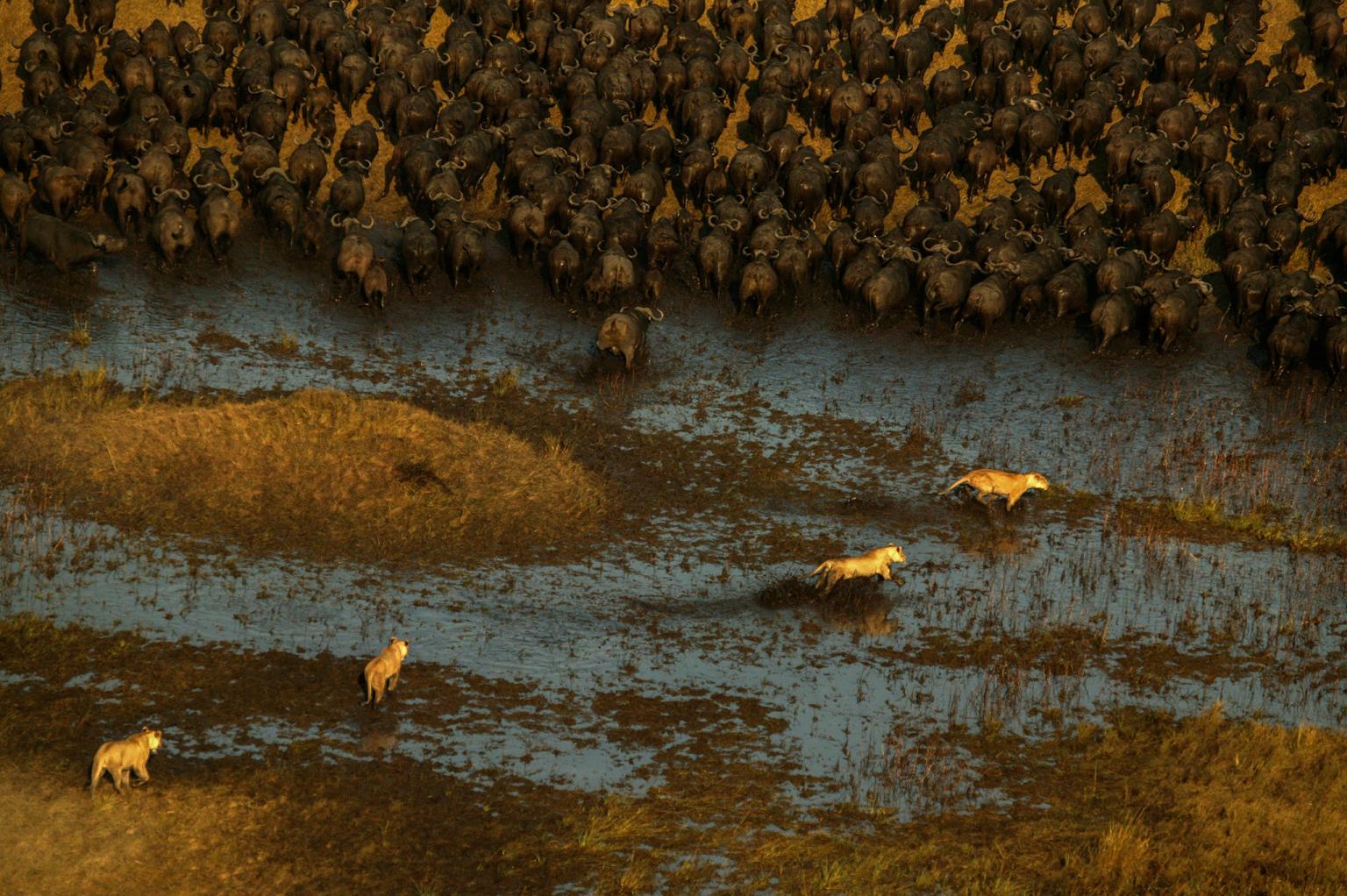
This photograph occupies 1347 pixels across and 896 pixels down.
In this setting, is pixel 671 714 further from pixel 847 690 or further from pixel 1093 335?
pixel 1093 335

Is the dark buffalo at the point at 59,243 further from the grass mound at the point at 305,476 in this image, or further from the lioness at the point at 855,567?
the lioness at the point at 855,567

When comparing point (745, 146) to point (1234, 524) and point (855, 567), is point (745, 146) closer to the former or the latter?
point (1234, 524)

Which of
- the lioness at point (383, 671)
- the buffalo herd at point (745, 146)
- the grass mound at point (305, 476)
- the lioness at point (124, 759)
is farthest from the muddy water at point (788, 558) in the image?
the lioness at point (124, 759)

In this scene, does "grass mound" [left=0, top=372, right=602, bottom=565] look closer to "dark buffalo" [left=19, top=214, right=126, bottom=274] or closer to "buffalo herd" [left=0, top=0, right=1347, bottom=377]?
"dark buffalo" [left=19, top=214, right=126, bottom=274]

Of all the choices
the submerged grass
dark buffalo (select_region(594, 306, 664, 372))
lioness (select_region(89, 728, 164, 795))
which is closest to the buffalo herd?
dark buffalo (select_region(594, 306, 664, 372))

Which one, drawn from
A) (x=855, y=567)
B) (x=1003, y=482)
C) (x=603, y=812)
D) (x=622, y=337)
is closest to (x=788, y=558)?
(x=855, y=567)
